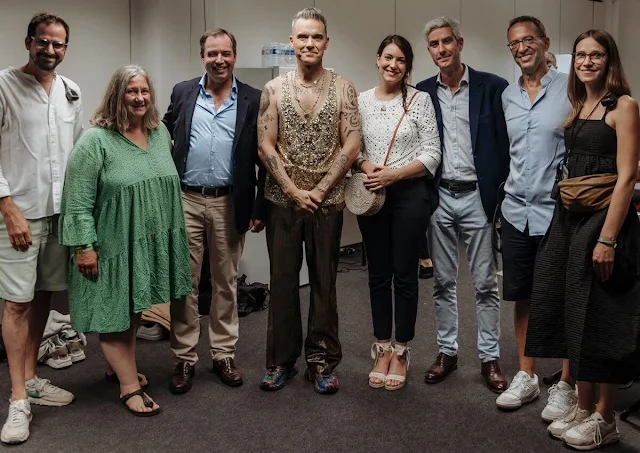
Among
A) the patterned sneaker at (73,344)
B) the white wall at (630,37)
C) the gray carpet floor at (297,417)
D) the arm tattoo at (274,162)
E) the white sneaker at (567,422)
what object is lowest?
the gray carpet floor at (297,417)

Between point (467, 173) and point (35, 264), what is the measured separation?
1875 mm

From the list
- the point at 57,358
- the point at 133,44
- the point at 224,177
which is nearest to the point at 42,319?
the point at 57,358

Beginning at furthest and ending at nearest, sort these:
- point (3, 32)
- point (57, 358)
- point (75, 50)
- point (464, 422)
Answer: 1. point (75, 50)
2. point (3, 32)
3. point (57, 358)
4. point (464, 422)

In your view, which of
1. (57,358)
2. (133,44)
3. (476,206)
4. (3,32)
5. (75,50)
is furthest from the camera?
(133,44)

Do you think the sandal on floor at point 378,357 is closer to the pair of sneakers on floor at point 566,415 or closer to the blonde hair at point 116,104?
the pair of sneakers on floor at point 566,415

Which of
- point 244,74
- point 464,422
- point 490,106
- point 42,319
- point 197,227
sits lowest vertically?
point 464,422

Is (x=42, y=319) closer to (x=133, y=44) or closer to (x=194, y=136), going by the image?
(x=194, y=136)

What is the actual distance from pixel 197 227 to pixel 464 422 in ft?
4.78

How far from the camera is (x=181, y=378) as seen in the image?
3.23 m

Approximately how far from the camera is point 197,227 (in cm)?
323

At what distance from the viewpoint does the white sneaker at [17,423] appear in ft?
8.91

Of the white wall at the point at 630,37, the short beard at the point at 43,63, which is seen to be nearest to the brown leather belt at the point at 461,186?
the short beard at the point at 43,63

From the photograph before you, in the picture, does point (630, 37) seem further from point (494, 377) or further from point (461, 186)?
point (494, 377)

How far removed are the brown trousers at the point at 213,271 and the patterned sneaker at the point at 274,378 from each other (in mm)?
247
